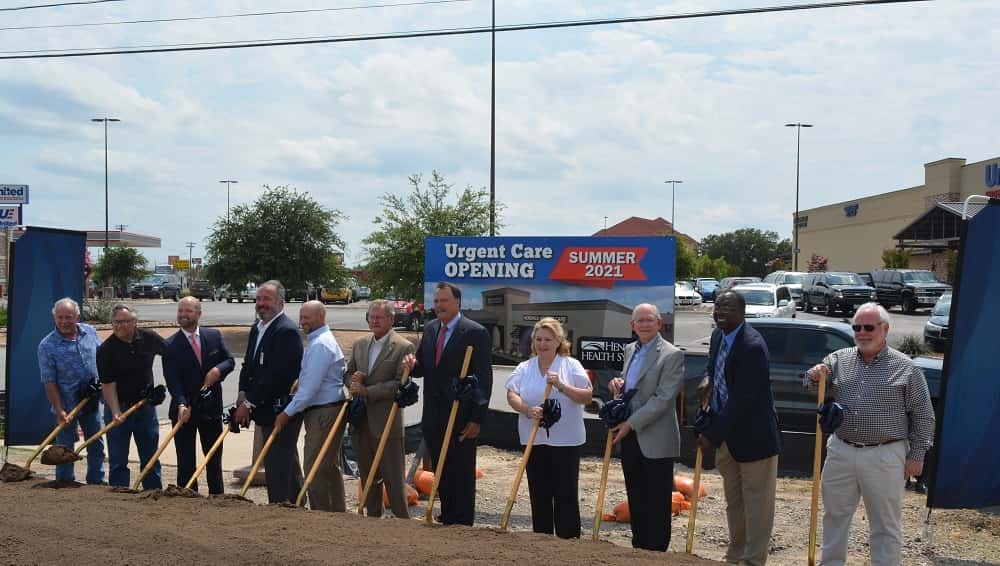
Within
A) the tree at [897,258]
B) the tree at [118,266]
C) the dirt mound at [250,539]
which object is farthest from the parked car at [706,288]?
the dirt mound at [250,539]

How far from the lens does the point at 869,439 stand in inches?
212

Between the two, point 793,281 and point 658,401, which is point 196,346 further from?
point 793,281

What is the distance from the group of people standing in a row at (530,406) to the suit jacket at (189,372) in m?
0.01

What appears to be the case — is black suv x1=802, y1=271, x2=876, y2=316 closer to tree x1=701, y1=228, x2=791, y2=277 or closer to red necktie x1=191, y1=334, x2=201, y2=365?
red necktie x1=191, y1=334, x2=201, y2=365

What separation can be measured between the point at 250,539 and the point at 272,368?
5.63 ft

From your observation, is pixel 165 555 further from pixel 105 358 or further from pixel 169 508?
pixel 105 358

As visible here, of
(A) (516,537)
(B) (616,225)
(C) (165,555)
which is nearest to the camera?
(C) (165,555)

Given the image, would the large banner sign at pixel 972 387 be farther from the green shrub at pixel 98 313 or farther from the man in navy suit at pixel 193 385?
the green shrub at pixel 98 313

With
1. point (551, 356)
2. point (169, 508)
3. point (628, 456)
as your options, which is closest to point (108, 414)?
point (169, 508)

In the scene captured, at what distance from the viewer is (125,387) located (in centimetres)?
760

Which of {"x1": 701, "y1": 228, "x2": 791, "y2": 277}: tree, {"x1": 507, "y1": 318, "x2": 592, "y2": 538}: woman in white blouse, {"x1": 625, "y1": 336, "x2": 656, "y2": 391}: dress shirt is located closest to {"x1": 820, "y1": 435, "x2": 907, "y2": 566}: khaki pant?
{"x1": 625, "y1": 336, "x2": 656, "y2": 391}: dress shirt

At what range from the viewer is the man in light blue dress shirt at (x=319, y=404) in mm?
6820

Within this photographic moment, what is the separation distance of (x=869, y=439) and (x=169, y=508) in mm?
4530

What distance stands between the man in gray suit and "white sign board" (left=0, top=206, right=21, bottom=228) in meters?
12.1
